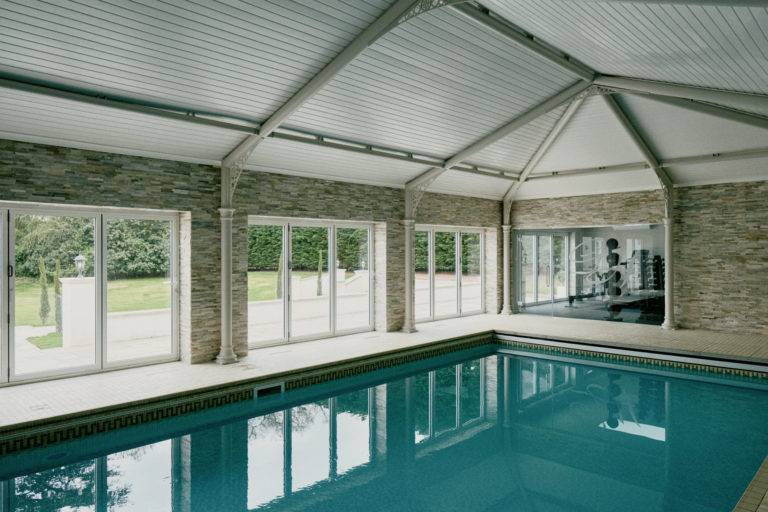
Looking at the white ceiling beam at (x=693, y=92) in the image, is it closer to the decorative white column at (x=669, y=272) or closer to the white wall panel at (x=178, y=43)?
the white wall panel at (x=178, y=43)

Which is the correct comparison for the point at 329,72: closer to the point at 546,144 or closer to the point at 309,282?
the point at 309,282

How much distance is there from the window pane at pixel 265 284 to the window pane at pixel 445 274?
15.4ft

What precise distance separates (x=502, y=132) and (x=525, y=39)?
3010 mm

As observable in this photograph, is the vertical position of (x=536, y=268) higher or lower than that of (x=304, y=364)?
higher

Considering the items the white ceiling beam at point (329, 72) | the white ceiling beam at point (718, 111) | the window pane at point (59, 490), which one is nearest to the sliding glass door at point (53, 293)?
the white ceiling beam at point (329, 72)

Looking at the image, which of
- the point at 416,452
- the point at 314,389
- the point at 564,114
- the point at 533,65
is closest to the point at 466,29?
the point at 533,65

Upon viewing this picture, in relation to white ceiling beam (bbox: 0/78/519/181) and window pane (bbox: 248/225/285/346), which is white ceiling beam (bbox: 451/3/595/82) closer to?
white ceiling beam (bbox: 0/78/519/181)

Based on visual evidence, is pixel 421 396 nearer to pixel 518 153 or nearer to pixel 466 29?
pixel 466 29

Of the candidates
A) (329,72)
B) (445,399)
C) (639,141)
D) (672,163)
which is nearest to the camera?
(329,72)

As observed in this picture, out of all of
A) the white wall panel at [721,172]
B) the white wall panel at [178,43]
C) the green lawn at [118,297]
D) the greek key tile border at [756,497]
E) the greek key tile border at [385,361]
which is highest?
the white wall panel at [178,43]

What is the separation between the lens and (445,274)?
13797 millimetres

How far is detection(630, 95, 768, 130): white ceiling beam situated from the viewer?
832cm

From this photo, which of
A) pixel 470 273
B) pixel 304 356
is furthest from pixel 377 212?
pixel 470 273

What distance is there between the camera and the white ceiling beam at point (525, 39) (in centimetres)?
618
